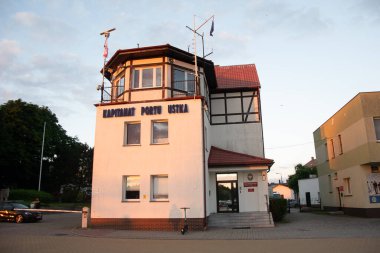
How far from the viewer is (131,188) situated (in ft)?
58.6

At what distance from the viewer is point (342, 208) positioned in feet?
88.8

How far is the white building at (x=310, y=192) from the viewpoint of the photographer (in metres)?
42.8

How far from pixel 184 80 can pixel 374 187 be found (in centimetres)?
1426

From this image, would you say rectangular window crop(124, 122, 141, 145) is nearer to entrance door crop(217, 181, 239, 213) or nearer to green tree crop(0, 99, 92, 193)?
entrance door crop(217, 181, 239, 213)

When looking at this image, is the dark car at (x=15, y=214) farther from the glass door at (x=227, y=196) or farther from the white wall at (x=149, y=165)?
the glass door at (x=227, y=196)

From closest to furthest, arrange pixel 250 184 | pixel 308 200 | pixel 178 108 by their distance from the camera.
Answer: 1. pixel 178 108
2. pixel 250 184
3. pixel 308 200

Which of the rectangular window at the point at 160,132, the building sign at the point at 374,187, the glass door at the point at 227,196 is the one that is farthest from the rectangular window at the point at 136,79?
the building sign at the point at 374,187

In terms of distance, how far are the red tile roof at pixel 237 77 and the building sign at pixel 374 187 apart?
9622 millimetres

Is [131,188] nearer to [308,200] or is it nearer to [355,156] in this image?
[355,156]

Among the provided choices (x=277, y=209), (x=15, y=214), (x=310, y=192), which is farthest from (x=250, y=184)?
(x=310, y=192)

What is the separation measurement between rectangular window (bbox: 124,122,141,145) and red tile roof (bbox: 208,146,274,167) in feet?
15.1

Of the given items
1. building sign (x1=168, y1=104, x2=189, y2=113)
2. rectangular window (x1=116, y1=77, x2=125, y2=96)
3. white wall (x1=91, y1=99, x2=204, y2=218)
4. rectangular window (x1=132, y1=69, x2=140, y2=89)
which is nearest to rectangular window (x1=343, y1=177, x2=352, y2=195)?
white wall (x1=91, y1=99, x2=204, y2=218)

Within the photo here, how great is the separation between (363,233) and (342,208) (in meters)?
13.7

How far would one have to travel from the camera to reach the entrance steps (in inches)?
722
